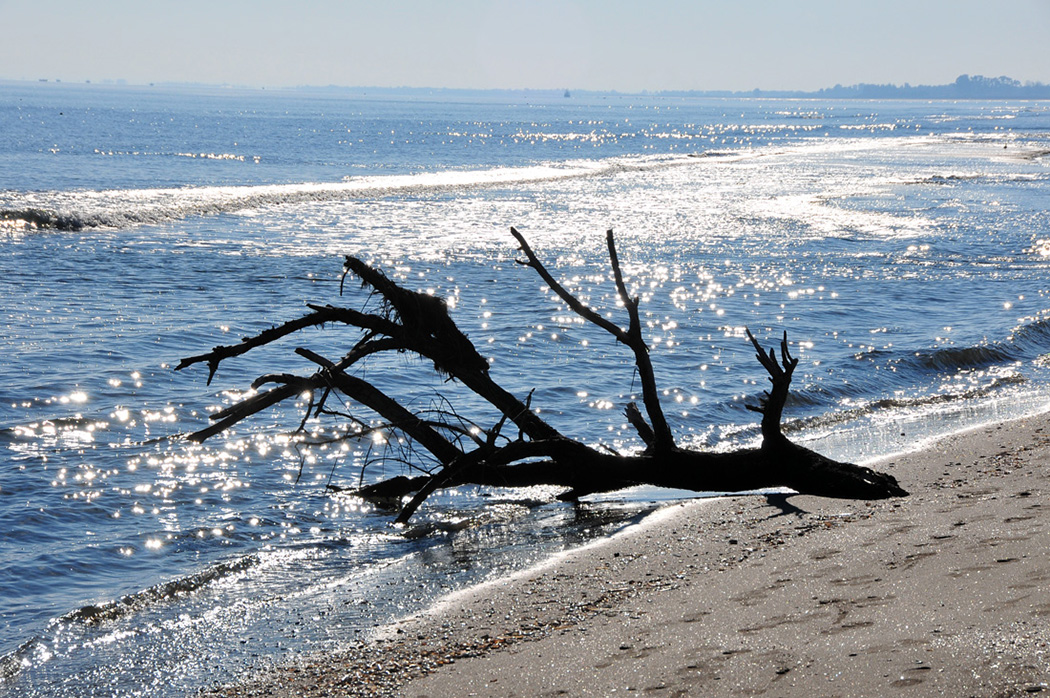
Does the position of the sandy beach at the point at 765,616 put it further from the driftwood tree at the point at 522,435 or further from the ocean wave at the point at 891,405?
the ocean wave at the point at 891,405

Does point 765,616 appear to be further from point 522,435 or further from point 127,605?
point 127,605

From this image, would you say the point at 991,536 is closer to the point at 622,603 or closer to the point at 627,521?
the point at 622,603

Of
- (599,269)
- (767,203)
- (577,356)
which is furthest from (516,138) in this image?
(577,356)

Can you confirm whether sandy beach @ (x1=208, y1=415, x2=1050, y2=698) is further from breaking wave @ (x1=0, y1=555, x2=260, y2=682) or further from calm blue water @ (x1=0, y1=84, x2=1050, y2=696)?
breaking wave @ (x1=0, y1=555, x2=260, y2=682)

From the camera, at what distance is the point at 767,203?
39.2 metres

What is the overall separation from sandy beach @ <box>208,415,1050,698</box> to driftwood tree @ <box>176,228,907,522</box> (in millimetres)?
722

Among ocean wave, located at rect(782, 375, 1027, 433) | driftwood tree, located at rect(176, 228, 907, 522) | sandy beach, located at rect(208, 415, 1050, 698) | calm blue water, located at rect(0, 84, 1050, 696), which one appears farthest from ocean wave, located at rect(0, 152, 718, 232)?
sandy beach, located at rect(208, 415, 1050, 698)

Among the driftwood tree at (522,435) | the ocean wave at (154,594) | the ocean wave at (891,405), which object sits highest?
the driftwood tree at (522,435)

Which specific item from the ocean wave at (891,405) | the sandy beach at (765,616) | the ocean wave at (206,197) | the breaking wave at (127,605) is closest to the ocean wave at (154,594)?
the breaking wave at (127,605)

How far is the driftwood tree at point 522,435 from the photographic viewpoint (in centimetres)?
795

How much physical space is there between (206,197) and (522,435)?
32104mm

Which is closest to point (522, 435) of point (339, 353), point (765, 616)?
point (765, 616)

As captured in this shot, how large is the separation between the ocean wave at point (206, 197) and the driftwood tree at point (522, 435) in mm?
23265

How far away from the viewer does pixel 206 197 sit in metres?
37.2
